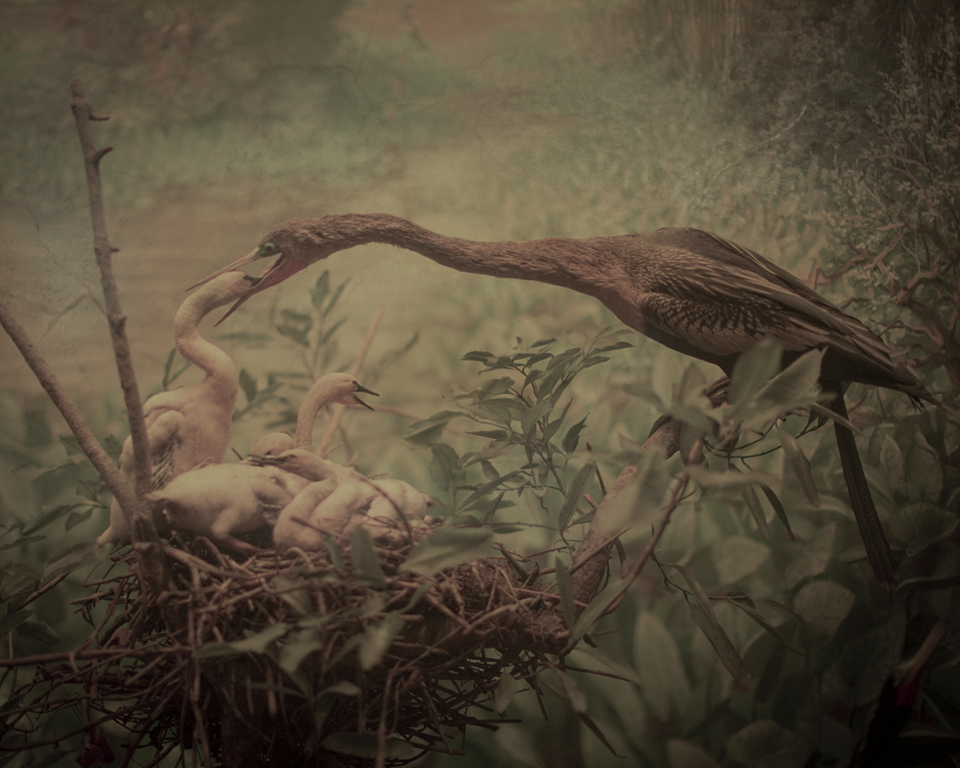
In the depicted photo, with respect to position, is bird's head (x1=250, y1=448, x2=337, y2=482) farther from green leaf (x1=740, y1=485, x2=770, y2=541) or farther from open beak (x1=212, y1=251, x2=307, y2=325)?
green leaf (x1=740, y1=485, x2=770, y2=541)

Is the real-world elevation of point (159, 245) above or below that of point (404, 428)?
above

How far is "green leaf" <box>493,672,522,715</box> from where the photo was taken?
83 centimetres

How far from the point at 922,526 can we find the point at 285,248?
112 cm

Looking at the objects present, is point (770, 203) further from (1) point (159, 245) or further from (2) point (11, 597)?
(2) point (11, 597)

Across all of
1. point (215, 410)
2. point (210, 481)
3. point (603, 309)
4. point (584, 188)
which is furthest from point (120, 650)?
point (584, 188)

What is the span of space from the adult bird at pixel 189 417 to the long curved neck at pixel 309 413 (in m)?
0.10

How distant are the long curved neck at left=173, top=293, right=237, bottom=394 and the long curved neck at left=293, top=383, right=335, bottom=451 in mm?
109

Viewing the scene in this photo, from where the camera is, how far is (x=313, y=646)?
2.37 ft

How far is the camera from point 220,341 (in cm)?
121

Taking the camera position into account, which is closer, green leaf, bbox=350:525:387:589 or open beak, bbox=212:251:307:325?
green leaf, bbox=350:525:387:589

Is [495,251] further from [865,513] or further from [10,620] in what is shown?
[10,620]

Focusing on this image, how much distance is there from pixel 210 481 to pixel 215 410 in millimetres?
187

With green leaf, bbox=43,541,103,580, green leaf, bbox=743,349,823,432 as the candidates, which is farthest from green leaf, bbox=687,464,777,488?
green leaf, bbox=43,541,103,580

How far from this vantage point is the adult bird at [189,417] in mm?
944
